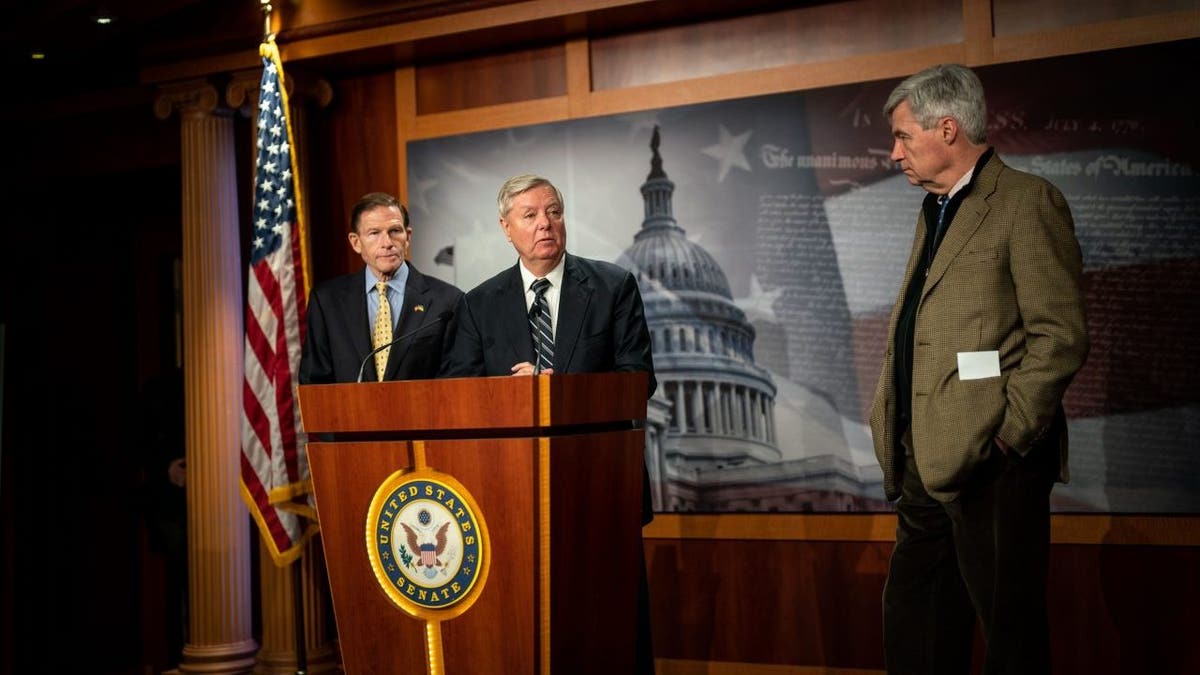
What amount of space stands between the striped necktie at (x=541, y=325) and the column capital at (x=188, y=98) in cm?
225

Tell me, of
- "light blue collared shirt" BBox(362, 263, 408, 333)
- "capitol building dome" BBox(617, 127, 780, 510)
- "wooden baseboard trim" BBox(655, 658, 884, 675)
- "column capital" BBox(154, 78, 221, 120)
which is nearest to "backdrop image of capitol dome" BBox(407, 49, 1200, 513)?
"capitol building dome" BBox(617, 127, 780, 510)

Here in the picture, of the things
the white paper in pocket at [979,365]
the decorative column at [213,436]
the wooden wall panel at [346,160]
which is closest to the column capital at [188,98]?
the decorative column at [213,436]

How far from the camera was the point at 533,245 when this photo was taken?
333 centimetres

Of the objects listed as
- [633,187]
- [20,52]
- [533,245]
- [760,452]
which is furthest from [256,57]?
[760,452]

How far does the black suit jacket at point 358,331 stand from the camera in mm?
3971

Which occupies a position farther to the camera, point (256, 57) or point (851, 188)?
point (256, 57)

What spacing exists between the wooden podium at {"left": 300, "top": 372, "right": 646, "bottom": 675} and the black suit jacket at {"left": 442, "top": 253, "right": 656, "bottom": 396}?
15.1 inches

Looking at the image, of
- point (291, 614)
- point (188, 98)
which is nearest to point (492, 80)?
point (188, 98)

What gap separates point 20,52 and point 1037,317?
14.2ft

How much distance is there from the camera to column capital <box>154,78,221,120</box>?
16.3 ft

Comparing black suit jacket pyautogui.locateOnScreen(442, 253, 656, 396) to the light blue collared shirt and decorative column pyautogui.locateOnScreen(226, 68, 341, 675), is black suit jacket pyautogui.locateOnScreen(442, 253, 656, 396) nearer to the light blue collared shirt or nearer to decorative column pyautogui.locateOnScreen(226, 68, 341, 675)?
the light blue collared shirt

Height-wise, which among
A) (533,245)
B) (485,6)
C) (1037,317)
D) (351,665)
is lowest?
(351,665)

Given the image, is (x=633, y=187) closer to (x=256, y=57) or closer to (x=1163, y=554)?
(x=256, y=57)

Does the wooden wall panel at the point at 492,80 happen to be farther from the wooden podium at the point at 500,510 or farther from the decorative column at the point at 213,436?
the wooden podium at the point at 500,510
